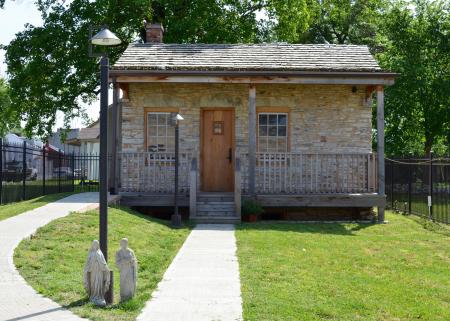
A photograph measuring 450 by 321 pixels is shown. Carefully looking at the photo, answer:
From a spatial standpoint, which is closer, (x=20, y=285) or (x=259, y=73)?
(x=20, y=285)

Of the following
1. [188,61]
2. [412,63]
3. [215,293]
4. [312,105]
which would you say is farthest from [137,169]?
[412,63]

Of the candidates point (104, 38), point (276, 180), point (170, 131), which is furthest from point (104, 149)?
point (276, 180)

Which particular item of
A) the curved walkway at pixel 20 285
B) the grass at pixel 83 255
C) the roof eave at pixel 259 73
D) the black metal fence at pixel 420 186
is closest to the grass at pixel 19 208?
the curved walkway at pixel 20 285

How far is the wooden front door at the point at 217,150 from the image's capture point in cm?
1554

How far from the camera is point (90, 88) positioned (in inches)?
1004

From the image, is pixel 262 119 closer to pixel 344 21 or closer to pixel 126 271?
pixel 126 271

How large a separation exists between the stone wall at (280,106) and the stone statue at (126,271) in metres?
9.58

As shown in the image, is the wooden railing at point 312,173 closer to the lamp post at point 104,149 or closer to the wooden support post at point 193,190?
the wooden support post at point 193,190

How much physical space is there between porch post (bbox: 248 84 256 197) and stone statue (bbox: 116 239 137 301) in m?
8.37

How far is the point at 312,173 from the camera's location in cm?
1456

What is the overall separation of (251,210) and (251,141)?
1774 mm

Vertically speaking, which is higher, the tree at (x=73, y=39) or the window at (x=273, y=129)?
the tree at (x=73, y=39)

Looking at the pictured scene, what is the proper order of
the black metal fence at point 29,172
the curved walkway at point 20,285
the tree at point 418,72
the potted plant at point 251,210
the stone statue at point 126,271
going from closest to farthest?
the curved walkway at point 20,285, the stone statue at point 126,271, the potted plant at point 251,210, the black metal fence at point 29,172, the tree at point 418,72

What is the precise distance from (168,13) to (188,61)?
1102cm
